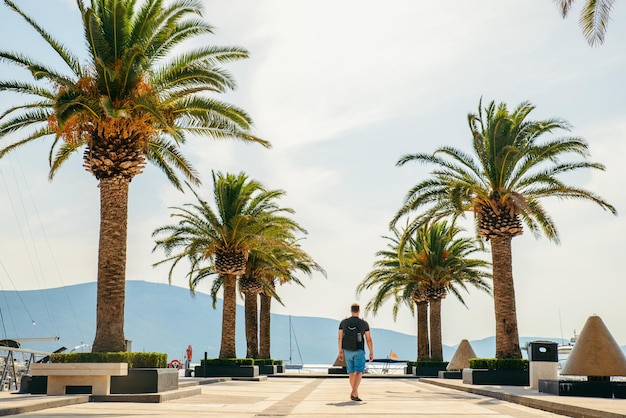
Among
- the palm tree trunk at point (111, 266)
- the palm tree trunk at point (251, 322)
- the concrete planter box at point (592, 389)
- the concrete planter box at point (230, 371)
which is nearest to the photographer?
the concrete planter box at point (592, 389)

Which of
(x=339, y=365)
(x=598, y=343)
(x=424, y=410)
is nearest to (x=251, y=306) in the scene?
(x=339, y=365)

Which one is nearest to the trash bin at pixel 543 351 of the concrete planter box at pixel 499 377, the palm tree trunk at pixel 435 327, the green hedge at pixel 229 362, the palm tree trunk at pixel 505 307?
the concrete planter box at pixel 499 377

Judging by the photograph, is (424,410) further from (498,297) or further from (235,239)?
(235,239)

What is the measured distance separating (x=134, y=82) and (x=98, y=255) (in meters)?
4.19

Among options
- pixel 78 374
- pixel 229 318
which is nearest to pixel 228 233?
pixel 229 318

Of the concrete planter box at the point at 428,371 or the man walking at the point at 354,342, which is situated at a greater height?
the man walking at the point at 354,342

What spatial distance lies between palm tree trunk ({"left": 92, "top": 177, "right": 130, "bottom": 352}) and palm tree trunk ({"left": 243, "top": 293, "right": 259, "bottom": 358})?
21218mm

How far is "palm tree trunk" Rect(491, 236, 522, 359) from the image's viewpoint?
87.6 feet

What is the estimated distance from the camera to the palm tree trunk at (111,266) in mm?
18031

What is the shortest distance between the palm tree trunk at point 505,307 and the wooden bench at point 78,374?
14.8m

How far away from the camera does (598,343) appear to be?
17.1m

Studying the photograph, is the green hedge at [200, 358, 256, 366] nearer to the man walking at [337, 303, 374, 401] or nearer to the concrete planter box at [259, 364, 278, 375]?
the concrete planter box at [259, 364, 278, 375]

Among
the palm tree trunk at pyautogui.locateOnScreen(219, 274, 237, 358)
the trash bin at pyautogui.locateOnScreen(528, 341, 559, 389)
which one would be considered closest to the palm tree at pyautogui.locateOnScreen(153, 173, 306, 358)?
the palm tree trunk at pyautogui.locateOnScreen(219, 274, 237, 358)

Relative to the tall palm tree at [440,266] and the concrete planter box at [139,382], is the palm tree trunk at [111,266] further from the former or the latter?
the tall palm tree at [440,266]
